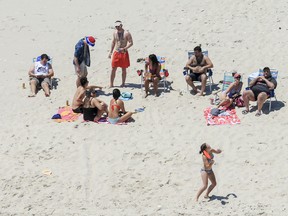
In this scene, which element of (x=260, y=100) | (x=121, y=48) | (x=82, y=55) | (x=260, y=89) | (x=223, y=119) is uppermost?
(x=121, y=48)

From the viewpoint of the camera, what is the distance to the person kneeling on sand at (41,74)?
623 inches

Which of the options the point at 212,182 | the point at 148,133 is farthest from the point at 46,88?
the point at 212,182

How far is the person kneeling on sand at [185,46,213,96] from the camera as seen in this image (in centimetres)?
1517

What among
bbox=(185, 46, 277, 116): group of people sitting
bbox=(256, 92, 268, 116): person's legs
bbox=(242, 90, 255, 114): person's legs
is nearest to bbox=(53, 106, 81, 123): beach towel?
bbox=(185, 46, 277, 116): group of people sitting

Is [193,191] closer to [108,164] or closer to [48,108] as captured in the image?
[108,164]

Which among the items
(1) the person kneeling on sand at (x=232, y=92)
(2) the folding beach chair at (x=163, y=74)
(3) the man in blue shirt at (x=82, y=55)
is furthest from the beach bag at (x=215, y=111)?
(3) the man in blue shirt at (x=82, y=55)

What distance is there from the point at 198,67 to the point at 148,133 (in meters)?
2.57

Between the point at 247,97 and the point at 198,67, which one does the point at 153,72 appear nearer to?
the point at 198,67

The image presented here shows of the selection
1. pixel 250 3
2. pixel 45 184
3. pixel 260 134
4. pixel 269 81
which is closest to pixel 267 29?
pixel 250 3

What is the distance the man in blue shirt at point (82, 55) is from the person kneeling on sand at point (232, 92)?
3281 millimetres

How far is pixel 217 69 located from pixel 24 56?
218 inches

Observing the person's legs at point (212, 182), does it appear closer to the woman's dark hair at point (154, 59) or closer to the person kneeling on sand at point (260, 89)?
the person kneeling on sand at point (260, 89)

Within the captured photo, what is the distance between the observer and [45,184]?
11.8 m

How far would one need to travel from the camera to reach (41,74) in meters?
16.0
